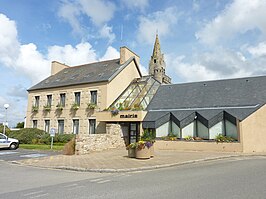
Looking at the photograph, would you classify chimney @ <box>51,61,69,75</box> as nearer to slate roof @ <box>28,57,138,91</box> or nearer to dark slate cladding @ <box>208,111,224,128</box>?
slate roof @ <box>28,57,138,91</box>

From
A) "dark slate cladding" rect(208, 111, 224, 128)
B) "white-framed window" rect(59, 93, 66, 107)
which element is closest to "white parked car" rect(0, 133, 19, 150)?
"white-framed window" rect(59, 93, 66, 107)

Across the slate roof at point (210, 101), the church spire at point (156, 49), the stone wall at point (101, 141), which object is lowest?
the stone wall at point (101, 141)

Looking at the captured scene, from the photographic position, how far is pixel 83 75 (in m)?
24.6

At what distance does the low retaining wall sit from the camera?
14.4m

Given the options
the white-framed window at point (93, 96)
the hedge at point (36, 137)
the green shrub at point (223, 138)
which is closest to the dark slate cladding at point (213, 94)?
the green shrub at point (223, 138)

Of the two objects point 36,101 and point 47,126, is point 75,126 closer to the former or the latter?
point 47,126

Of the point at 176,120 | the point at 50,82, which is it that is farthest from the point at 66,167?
the point at 50,82

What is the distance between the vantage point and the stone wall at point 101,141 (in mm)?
14177

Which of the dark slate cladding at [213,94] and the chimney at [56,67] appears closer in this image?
the dark slate cladding at [213,94]

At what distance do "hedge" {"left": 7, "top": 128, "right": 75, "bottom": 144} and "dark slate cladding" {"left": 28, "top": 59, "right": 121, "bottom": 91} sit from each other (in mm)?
5256

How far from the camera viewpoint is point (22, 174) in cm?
864

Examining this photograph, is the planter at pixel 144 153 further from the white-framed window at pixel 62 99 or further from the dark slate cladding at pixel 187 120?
the white-framed window at pixel 62 99

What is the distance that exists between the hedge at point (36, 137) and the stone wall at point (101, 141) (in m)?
5.25

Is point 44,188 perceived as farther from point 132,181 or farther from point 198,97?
point 198,97
